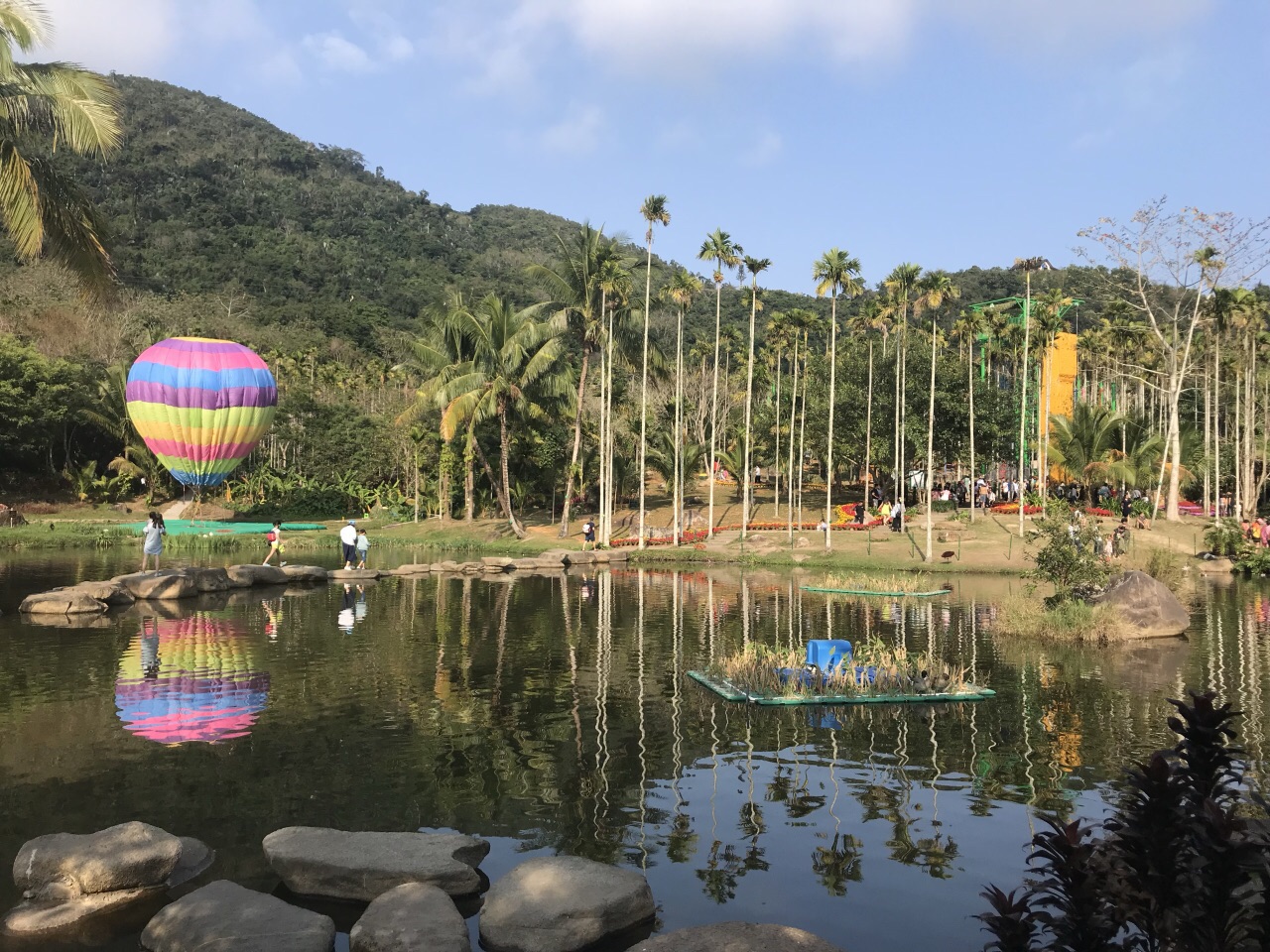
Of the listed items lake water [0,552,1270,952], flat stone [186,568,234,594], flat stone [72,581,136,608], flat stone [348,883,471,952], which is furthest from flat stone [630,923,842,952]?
flat stone [186,568,234,594]

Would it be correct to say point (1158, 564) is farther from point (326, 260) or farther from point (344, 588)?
point (326, 260)

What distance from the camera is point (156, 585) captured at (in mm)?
27672

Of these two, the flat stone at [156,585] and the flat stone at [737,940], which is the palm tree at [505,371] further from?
the flat stone at [737,940]

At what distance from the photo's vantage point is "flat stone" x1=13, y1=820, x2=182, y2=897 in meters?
7.93

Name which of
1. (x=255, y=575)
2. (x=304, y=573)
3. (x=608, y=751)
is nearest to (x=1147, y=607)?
(x=608, y=751)

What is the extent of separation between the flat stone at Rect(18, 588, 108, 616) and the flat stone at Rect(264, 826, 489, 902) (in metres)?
18.3

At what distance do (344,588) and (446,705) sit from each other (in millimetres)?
17054

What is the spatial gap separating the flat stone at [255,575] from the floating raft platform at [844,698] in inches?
763

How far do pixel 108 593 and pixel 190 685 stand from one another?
11307mm

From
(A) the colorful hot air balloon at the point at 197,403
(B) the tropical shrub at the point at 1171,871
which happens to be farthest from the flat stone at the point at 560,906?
(A) the colorful hot air balloon at the point at 197,403

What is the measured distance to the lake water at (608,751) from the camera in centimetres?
891

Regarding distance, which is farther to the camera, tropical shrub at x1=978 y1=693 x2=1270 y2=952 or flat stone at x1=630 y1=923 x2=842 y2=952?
flat stone at x1=630 y1=923 x2=842 y2=952

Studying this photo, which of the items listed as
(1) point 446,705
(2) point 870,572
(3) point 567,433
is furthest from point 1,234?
(1) point 446,705

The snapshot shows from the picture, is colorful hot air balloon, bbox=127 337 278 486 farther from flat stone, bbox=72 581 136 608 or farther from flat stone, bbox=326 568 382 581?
flat stone, bbox=72 581 136 608
